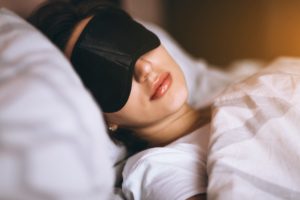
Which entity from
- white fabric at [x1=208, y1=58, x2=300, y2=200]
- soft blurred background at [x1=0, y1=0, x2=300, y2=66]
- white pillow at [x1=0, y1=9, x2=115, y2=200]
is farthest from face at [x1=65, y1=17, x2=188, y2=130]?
soft blurred background at [x1=0, y1=0, x2=300, y2=66]

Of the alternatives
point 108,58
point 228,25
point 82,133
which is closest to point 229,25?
point 228,25

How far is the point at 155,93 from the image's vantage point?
2.66 feet

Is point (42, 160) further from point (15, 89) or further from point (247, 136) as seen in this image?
point (247, 136)

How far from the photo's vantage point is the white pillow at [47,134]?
0.40 meters

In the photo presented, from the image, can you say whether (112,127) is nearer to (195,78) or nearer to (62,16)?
(62,16)

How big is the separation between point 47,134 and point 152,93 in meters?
0.41

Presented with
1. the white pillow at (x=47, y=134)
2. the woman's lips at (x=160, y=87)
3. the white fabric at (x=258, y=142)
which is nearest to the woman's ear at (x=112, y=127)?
the woman's lips at (x=160, y=87)

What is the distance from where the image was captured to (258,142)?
0.67 metres

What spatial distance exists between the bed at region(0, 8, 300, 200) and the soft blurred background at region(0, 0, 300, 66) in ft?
2.70

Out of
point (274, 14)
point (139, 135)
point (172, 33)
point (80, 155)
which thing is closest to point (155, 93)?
point (139, 135)

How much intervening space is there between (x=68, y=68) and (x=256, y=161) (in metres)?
0.38

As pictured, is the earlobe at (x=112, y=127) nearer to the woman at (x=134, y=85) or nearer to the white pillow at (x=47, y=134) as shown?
the woman at (x=134, y=85)

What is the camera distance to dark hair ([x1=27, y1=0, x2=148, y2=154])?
2.67ft

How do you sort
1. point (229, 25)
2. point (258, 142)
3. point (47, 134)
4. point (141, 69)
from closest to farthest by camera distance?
point (47, 134) < point (258, 142) < point (141, 69) < point (229, 25)
